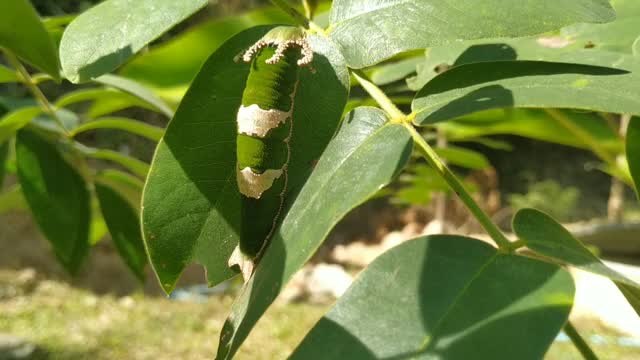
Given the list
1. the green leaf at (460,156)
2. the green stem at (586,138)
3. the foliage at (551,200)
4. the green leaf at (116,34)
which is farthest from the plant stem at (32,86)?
the foliage at (551,200)

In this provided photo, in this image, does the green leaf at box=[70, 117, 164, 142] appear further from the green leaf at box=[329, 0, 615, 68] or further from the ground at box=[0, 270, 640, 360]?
the ground at box=[0, 270, 640, 360]

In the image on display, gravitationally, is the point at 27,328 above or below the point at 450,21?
below

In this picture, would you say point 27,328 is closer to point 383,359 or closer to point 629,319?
point 629,319

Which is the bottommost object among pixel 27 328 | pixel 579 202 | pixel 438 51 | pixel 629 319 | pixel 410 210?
pixel 579 202

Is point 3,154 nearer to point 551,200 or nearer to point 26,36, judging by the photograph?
point 26,36

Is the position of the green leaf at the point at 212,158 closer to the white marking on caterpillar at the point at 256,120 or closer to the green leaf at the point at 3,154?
the white marking on caterpillar at the point at 256,120

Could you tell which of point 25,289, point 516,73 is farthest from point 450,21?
point 25,289

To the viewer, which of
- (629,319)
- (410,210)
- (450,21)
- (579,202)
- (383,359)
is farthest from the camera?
(579,202)
